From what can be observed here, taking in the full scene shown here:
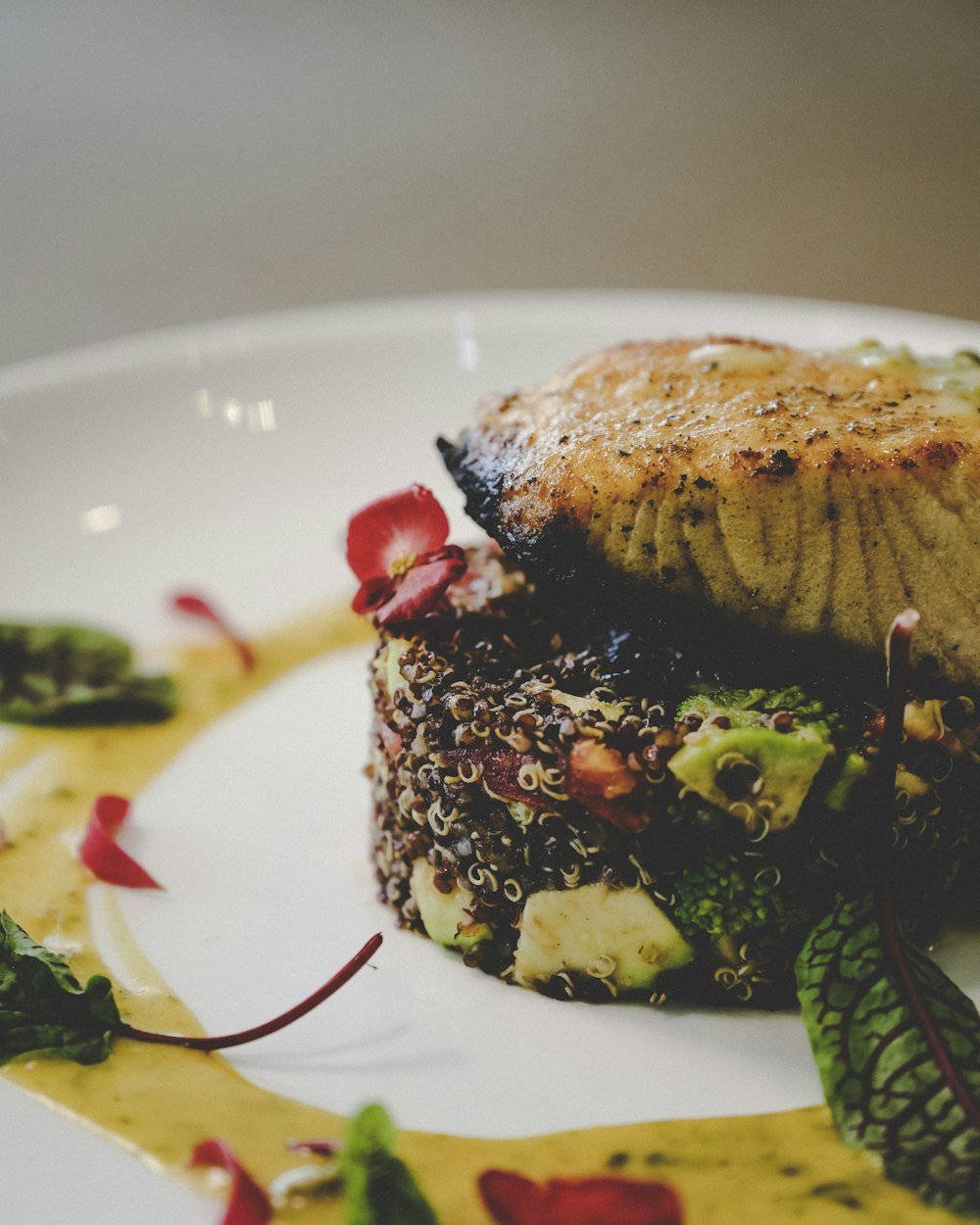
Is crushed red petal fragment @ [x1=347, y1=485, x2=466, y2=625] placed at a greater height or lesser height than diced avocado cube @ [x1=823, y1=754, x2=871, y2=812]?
greater

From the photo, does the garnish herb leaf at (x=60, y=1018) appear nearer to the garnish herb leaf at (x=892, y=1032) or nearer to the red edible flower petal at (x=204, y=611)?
the garnish herb leaf at (x=892, y=1032)

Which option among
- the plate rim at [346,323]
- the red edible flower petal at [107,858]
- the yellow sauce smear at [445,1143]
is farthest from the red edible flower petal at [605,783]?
the plate rim at [346,323]

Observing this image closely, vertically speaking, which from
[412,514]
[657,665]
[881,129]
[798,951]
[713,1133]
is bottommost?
[713,1133]

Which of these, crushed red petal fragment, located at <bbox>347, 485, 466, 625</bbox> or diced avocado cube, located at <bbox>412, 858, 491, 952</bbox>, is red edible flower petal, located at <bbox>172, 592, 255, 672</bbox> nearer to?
crushed red petal fragment, located at <bbox>347, 485, 466, 625</bbox>

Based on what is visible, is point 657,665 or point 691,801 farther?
point 657,665

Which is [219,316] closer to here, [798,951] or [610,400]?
[610,400]

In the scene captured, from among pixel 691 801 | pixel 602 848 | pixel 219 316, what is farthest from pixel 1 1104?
pixel 219 316

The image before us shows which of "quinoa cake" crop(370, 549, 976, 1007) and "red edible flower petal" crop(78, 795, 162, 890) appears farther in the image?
"red edible flower petal" crop(78, 795, 162, 890)

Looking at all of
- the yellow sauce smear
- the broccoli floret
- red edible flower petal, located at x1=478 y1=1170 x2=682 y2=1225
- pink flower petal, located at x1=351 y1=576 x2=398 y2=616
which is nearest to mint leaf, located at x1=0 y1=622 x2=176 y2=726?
the yellow sauce smear
